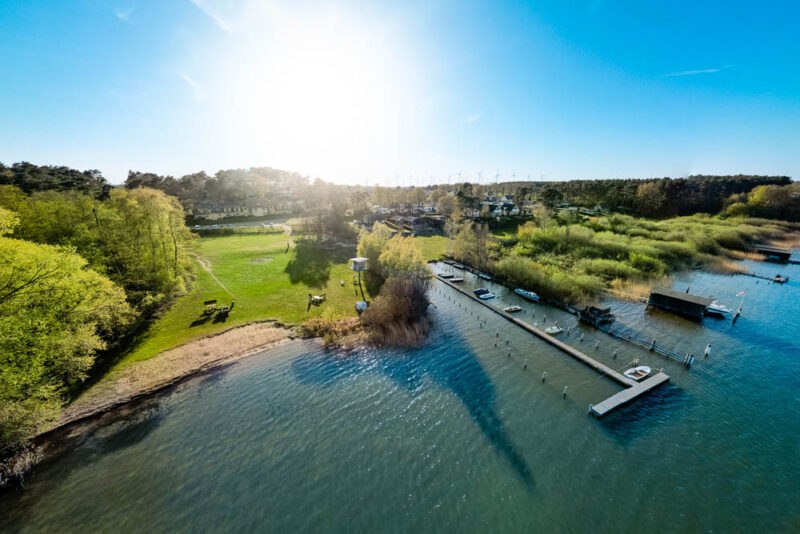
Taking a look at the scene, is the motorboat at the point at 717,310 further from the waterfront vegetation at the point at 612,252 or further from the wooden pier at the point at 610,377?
the wooden pier at the point at 610,377

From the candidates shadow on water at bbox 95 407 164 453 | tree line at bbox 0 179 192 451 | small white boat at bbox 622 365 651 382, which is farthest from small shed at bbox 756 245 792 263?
tree line at bbox 0 179 192 451

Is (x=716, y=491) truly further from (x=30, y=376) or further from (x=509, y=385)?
(x=30, y=376)

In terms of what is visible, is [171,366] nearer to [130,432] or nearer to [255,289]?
[130,432]

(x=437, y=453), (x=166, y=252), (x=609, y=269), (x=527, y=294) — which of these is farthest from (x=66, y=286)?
(x=609, y=269)

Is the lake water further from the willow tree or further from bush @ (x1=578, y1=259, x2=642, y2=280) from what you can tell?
bush @ (x1=578, y1=259, x2=642, y2=280)

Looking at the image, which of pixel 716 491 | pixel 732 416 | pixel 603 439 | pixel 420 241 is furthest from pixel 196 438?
pixel 420 241

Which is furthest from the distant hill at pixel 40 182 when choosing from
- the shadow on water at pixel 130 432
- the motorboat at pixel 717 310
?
the motorboat at pixel 717 310
